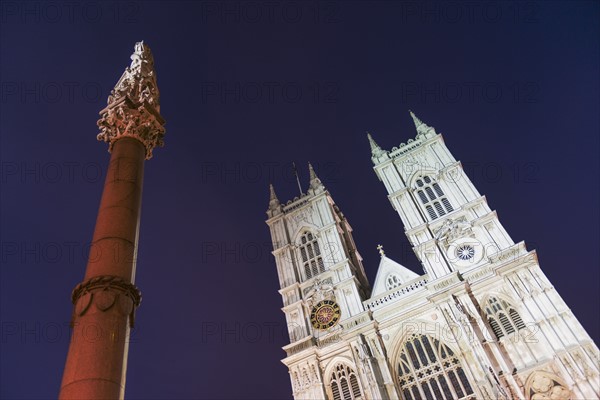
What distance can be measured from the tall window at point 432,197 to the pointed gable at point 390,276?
545cm

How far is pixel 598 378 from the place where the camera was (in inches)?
1091

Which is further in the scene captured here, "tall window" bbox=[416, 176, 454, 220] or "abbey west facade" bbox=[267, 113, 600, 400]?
"tall window" bbox=[416, 176, 454, 220]

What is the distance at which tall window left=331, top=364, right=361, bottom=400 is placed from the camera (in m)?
34.7

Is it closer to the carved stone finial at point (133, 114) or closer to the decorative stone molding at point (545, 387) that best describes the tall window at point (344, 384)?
the decorative stone molding at point (545, 387)

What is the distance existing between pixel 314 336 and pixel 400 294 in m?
7.97

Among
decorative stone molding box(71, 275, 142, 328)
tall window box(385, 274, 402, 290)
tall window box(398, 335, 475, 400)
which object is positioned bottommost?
decorative stone molding box(71, 275, 142, 328)

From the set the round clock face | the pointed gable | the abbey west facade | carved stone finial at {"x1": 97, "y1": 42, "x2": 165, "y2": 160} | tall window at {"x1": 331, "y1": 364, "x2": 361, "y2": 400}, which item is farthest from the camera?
the pointed gable

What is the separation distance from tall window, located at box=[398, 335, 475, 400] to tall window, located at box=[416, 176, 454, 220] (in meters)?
11.7

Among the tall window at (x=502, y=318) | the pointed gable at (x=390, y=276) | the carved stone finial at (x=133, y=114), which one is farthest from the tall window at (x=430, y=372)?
the carved stone finial at (x=133, y=114)

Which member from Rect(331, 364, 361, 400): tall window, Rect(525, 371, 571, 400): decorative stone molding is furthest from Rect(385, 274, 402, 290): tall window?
Rect(525, 371, 571, 400): decorative stone molding

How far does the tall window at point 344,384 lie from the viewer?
34.7 m

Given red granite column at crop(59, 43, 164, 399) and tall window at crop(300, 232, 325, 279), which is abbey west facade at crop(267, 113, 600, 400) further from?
red granite column at crop(59, 43, 164, 399)

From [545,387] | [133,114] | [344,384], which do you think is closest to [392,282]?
[344,384]

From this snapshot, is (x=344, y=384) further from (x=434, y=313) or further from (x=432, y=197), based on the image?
(x=432, y=197)
